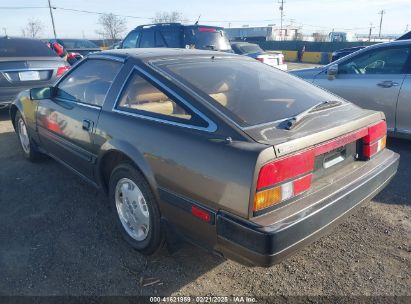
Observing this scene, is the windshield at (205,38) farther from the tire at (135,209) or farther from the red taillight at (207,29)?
the tire at (135,209)

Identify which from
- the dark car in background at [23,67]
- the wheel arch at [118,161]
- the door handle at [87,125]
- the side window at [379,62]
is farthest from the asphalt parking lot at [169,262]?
the dark car in background at [23,67]

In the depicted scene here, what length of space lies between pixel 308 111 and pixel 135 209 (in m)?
1.44

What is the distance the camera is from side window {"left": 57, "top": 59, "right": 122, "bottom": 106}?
9.32 ft

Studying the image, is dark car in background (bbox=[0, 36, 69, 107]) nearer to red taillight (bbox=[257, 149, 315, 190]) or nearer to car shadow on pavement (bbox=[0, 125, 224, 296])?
car shadow on pavement (bbox=[0, 125, 224, 296])

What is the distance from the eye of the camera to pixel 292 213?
1854mm

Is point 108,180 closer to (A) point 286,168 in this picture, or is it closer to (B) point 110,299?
(B) point 110,299

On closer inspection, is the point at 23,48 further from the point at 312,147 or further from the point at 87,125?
the point at 312,147

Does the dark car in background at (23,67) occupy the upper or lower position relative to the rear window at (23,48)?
lower

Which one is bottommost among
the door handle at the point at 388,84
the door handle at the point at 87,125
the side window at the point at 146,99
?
the door handle at the point at 388,84

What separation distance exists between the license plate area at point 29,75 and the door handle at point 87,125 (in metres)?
4.24

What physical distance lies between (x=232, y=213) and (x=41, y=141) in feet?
9.32

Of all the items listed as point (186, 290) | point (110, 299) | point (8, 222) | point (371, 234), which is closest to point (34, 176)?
point (8, 222)

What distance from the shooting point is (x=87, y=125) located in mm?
2842

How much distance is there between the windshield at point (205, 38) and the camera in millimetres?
8367
